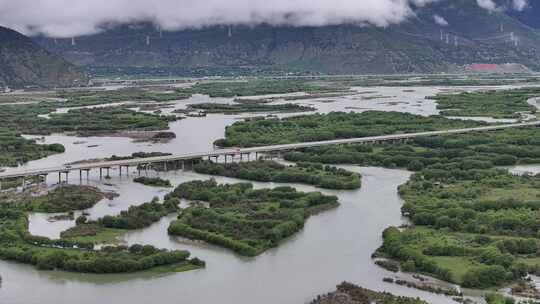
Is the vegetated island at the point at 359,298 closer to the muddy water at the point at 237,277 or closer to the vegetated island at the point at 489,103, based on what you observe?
the muddy water at the point at 237,277

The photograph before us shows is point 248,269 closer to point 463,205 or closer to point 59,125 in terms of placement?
point 463,205

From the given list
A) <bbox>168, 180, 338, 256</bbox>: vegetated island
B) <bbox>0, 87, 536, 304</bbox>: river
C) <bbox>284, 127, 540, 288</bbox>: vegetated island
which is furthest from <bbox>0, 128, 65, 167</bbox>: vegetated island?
<bbox>284, 127, 540, 288</bbox>: vegetated island

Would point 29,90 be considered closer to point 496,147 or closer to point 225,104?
point 225,104

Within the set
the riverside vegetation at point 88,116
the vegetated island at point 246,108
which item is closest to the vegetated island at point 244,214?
the riverside vegetation at point 88,116

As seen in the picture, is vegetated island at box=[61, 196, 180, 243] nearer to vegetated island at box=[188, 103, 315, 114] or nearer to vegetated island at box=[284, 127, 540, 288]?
vegetated island at box=[284, 127, 540, 288]

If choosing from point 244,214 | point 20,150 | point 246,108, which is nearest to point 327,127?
point 246,108

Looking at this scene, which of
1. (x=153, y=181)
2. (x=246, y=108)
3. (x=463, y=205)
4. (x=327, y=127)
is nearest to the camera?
(x=463, y=205)

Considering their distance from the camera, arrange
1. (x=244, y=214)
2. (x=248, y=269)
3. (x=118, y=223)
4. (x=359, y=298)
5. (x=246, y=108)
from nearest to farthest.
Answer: (x=359, y=298) → (x=248, y=269) → (x=118, y=223) → (x=244, y=214) → (x=246, y=108)
